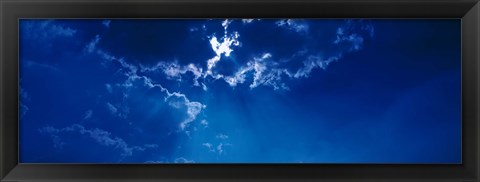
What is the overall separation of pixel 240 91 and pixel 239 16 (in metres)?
0.31

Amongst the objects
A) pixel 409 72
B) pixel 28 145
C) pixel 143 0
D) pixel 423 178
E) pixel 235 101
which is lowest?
pixel 423 178

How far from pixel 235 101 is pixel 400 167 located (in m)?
0.73

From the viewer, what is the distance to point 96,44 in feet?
4.93

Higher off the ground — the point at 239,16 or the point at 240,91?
the point at 239,16

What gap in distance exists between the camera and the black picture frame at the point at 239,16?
1.44m

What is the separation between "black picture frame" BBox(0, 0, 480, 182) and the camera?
1443 millimetres

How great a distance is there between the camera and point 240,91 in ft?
4.99

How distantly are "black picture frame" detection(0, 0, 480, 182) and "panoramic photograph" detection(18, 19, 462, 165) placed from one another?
1.5 inches

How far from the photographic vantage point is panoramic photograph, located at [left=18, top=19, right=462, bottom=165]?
58.9 inches

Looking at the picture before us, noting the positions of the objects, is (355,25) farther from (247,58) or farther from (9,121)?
(9,121)

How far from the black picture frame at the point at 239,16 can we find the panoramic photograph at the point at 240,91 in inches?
1.5

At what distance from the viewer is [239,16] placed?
1467 mm

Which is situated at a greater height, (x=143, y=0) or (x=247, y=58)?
(x=143, y=0)

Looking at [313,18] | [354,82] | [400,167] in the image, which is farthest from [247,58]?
[400,167]
